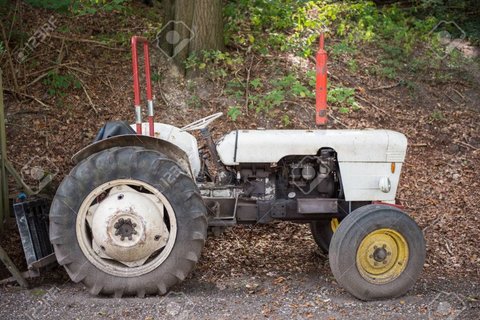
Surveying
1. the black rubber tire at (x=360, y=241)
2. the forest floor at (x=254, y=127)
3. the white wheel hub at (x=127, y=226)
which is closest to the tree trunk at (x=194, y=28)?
the forest floor at (x=254, y=127)

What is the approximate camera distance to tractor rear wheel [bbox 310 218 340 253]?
717 cm

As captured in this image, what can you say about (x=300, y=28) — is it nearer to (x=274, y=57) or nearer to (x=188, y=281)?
(x=274, y=57)

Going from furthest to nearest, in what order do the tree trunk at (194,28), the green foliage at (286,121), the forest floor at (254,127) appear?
1. the tree trunk at (194,28)
2. the green foliage at (286,121)
3. the forest floor at (254,127)

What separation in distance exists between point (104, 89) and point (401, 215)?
16.3 feet

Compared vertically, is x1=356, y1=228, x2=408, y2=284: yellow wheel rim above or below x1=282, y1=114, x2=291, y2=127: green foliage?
below

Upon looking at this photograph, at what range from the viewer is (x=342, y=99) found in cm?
998

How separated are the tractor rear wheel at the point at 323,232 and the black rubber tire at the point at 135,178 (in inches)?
65.4

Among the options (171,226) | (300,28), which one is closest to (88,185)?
(171,226)

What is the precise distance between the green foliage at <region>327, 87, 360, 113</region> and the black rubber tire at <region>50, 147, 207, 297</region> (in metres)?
4.43

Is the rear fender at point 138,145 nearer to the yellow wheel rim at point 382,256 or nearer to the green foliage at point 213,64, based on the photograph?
the yellow wheel rim at point 382,256

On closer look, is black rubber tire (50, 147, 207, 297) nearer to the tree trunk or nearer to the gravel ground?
the gravel ground

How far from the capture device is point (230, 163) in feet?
20.9

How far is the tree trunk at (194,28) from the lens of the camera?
9.88 meters

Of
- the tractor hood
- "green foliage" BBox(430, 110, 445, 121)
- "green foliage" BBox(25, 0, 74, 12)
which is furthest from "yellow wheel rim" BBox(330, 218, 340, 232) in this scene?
"green foliage" BBox(25, 0, 74, 12)
